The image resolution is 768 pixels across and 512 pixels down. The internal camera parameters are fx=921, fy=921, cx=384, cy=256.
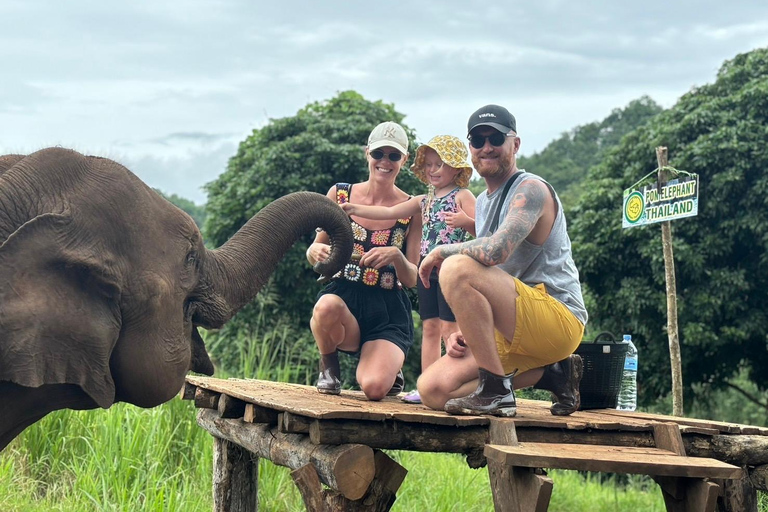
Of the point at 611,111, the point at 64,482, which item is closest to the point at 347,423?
the point at 64,482

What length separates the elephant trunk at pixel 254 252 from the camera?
3645 millimetres

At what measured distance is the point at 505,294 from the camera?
163 inches

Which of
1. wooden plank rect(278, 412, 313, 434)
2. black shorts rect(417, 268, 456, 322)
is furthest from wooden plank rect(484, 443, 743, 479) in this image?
black shorts rect(417, 268, 456, 322)

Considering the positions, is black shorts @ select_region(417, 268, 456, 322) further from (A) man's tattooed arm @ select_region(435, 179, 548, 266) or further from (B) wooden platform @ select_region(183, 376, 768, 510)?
(A) man's tattooed arm @ select_region(435, 179, 548, 266)

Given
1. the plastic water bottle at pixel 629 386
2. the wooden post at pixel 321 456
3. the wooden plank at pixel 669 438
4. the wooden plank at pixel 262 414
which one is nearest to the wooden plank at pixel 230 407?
the wooden post at pixel 321 456

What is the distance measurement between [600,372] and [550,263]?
0.97m

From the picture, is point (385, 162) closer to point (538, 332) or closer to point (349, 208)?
point (349, 208)

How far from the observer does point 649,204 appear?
6562 millimetres

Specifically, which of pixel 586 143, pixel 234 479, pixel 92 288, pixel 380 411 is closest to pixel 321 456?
pixel 380 411

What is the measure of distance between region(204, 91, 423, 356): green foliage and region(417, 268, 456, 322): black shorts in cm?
494

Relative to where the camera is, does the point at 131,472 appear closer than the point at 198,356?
No

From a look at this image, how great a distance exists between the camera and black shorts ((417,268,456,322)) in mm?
4957

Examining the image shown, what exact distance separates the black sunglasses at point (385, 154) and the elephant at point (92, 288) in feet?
5.20

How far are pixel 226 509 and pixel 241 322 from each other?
15.9ft
